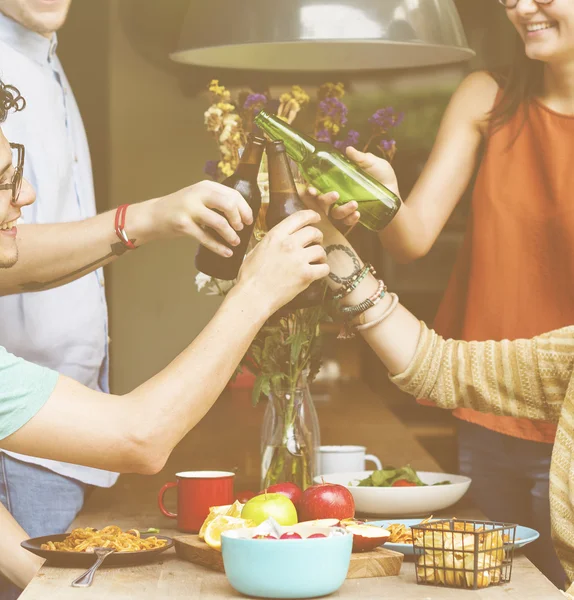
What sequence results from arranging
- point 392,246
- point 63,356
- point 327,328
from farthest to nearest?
1. point 327,328
2. point 63,356
3. point 392,246

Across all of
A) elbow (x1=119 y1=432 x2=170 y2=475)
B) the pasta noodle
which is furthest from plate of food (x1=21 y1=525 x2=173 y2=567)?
elbow (x1=119 y1=432 x2=170 y2=475)

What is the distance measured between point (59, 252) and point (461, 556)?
873mm

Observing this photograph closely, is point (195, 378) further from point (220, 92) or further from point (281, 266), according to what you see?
point (220, 92)

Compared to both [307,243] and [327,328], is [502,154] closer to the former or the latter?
[307,243]

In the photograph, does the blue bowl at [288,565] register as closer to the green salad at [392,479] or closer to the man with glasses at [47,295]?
the green salad at [392,479]

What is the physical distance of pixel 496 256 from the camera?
1.90m

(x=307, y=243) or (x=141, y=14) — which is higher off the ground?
(x=141, y=14)

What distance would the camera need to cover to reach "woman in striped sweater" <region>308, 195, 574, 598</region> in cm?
147

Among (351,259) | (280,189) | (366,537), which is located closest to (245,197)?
(280,189)

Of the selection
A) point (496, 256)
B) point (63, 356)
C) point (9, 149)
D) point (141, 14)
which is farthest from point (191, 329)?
point (9, 149)

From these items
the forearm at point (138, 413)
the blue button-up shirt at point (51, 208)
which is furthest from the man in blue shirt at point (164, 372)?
the blue button-up shirt at point (51, 208)

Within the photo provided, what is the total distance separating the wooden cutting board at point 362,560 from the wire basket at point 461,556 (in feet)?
0.13

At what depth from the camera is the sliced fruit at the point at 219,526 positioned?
118 cm

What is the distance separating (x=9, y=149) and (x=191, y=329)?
91.7 inches
